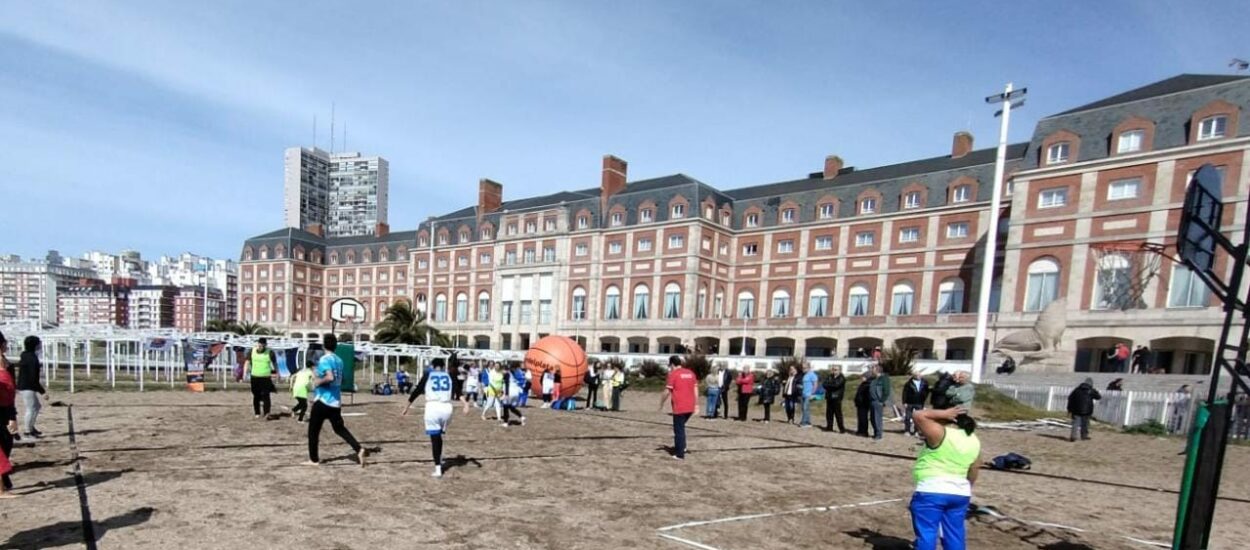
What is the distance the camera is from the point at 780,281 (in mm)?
49625

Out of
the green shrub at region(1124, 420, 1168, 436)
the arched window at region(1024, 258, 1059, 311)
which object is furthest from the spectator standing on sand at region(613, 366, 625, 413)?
the arched window at region(1024, 258, 1059, 311)

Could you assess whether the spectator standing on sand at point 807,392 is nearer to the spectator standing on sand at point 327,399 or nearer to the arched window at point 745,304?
the spectator standing on sand at point 327,399

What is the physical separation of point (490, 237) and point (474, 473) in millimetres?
56199

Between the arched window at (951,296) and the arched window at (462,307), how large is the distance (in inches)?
1783

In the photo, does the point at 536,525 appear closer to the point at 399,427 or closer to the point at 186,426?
the point at 399,427

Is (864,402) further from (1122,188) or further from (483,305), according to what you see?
(483,305)

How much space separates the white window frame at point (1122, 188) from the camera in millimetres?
31209

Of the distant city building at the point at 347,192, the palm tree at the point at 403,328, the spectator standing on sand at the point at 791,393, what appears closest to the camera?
the spectator standing on sand at the point at 791,393

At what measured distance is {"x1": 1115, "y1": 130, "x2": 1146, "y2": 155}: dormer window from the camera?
3152 cm

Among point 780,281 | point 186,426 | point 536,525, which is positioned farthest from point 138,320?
point 536,525

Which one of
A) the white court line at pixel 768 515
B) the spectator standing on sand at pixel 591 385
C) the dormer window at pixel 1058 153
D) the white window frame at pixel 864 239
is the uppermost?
the dormer window at pixel 1058 153

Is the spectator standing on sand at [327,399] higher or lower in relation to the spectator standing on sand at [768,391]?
higher

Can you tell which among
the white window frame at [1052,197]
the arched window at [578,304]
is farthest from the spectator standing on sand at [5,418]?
the arched window at [578,304]

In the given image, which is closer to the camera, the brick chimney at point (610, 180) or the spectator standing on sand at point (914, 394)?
the spectator standing on sand at point (914, 394)
